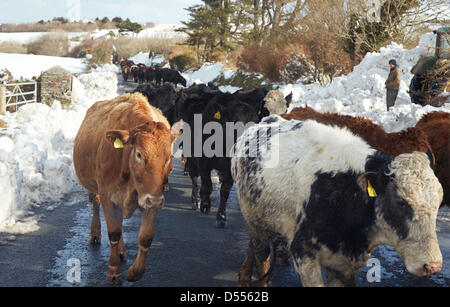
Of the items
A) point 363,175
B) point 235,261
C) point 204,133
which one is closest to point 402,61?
point 204,133

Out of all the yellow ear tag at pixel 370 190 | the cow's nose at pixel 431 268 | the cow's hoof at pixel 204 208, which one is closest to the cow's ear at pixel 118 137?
the yellow ear tag at pixel 370 190

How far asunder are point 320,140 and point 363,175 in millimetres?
867

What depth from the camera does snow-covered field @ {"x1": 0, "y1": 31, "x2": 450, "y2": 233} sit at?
7.41 metres

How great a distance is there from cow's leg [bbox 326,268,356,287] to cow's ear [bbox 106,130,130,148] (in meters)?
2.42

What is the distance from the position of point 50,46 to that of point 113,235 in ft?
343

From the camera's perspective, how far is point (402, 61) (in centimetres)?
2030

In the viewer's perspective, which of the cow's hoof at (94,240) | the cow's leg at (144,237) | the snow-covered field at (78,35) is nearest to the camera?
the cow's leg at (144,237)

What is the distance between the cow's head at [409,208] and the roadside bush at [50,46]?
102m

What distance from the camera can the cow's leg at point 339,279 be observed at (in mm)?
4066

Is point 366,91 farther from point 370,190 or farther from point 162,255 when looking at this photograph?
point 370,190

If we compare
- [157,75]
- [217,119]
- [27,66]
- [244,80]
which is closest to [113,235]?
[217,119]

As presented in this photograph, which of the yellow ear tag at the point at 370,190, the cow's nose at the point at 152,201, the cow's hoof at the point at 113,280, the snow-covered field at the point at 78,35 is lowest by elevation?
the cow's hoof at the point at 113,280

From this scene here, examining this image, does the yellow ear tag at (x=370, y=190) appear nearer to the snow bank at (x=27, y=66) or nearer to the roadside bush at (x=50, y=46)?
the snow bank at (x=27, y=66)

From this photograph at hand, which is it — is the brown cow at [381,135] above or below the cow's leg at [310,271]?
above
